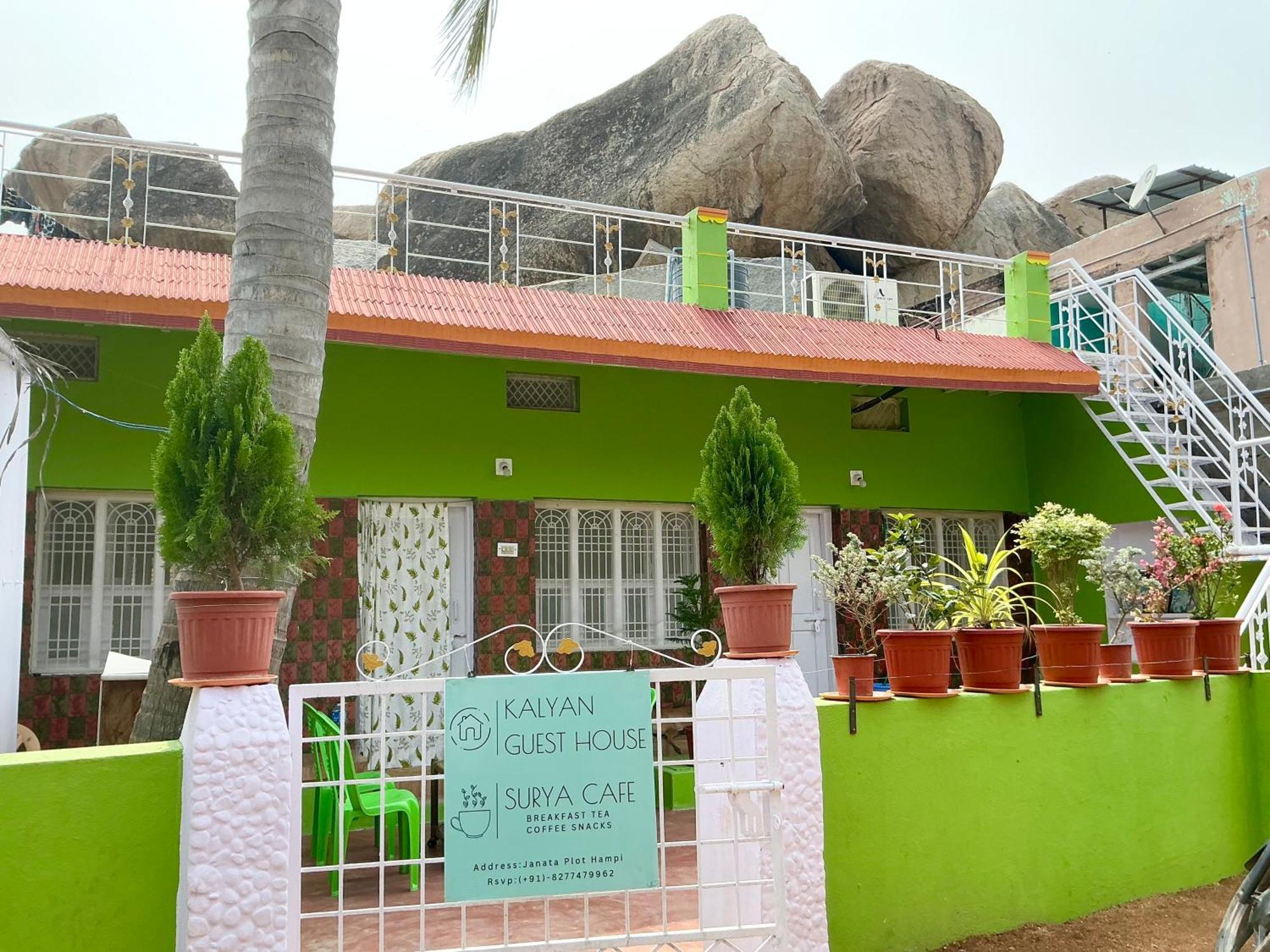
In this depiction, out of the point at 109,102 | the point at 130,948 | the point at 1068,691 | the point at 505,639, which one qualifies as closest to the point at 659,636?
the point at 505,639

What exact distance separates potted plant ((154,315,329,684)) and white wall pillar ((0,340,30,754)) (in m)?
1.98

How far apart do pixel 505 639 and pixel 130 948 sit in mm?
5399

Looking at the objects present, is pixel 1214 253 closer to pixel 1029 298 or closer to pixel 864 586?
pixel 1029 298

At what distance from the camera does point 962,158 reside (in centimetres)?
2069

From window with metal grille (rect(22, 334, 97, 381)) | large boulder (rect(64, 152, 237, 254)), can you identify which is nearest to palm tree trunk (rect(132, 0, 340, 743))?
window with metal grille (rect(22, 334, 97, 381))

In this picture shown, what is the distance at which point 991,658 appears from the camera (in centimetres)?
546

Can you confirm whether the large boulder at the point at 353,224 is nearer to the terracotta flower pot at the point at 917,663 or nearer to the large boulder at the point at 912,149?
the large boulder at the point at 912,149

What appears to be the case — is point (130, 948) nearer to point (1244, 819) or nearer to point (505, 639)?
point (505, 639)

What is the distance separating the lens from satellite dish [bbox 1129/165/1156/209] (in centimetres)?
1526

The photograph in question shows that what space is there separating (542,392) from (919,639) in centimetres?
492

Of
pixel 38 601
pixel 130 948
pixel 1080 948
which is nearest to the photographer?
pixel 130 948

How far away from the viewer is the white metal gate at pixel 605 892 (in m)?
3.54

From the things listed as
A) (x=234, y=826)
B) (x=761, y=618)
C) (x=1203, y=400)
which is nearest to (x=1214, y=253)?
(x=1203, y=400)

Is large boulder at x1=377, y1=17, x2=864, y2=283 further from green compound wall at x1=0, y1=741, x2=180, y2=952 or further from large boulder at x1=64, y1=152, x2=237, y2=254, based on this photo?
green compound wall at x1=0, y1=741, x2=180, y2=952
